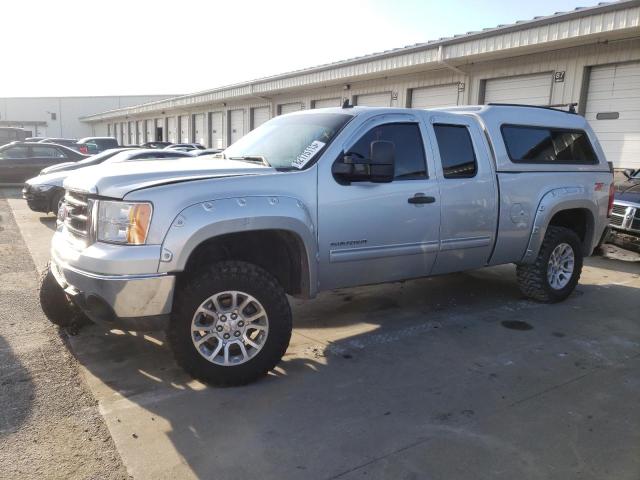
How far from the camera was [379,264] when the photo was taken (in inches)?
176

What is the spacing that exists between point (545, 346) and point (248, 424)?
2850mm

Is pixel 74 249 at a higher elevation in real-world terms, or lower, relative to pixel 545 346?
higher

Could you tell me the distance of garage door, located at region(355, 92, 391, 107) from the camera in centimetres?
1683

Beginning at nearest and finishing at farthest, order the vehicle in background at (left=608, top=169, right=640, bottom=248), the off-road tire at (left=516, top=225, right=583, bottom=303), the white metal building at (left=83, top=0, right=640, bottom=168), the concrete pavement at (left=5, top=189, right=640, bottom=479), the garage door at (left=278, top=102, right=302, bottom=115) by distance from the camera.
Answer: the concrete pavement at (left=5, top=189, right=640, bottom=479), the off-road tire at (left=516, top=225, right=583, bottom=303), the vehicle in background at (left=608, top=169, right=640, bottom=248), the white metal building at (left=83, top=0, right=640, bottom=168), the garage door at (left=278, top=102, right=302, bottom=115)

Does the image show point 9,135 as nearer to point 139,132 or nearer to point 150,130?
point 150,130

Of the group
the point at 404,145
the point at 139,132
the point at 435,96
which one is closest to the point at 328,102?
the point at 435,96

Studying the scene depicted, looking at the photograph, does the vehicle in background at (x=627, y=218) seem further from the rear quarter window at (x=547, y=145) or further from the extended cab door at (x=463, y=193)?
the extended cab door at (x=463, y=193)

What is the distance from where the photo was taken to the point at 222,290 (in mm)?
3605

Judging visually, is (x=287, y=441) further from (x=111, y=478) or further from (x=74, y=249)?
(x=74, y=249)

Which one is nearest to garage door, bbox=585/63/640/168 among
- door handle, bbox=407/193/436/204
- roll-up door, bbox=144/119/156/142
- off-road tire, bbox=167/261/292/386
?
door handle, bbox=407/193/436/204

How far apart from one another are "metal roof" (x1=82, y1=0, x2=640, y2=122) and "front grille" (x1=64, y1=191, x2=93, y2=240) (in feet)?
33.0

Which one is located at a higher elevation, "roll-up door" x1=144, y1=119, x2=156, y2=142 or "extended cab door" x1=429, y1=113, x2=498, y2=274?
"roll-up door" x1=144, y1=119, x2=156, y2=142

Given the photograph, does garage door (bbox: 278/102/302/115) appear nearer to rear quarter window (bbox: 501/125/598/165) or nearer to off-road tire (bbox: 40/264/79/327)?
rear quarter window (bbox: 501/125/598/165)

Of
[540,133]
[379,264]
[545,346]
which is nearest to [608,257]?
[540,133]
